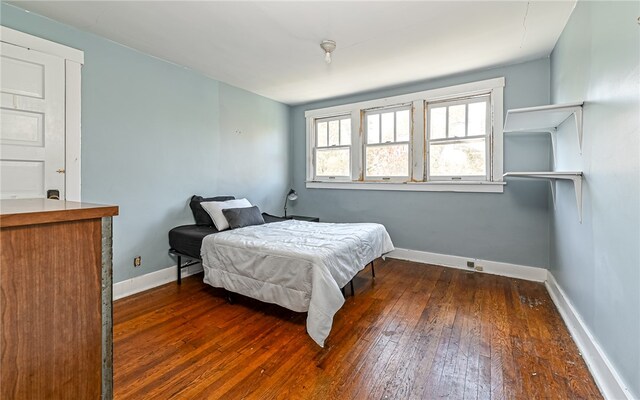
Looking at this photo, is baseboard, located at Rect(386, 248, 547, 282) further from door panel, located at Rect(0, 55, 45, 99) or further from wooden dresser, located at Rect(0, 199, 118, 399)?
door panel, located at Rect(0, 55, 45, 99)

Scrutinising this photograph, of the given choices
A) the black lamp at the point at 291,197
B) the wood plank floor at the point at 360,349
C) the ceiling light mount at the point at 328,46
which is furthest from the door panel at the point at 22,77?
the black lamp at the point at 291,197

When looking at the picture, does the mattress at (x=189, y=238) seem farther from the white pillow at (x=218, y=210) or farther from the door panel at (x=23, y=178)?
the door panel at (x=23, y=178)

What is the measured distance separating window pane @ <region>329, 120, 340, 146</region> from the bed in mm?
1919

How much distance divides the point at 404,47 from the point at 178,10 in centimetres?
203

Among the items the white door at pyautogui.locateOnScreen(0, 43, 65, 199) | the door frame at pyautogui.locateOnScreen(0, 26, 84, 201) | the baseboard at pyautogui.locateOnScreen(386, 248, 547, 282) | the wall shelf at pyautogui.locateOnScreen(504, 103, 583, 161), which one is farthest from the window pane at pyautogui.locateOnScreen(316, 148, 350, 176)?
the white door at pyautogui.locateOnScreen(0, 43, 65, 199)

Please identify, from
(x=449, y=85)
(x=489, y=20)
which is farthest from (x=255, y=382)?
(x=449, y=85)

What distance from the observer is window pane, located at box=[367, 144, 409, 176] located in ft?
13.2

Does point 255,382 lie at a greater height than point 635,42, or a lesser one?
lesser

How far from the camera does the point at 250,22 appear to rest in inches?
93.7

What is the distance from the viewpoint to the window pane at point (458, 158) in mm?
3514

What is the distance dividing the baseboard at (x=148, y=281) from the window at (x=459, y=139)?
3.32 meters

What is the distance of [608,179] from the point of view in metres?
1.59

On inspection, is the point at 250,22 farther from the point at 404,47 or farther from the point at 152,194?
the point at 152,194

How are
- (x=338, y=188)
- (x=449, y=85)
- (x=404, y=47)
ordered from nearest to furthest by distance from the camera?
(x=404, y=47) → (x=449, y=85) → (x=338, y=188)
